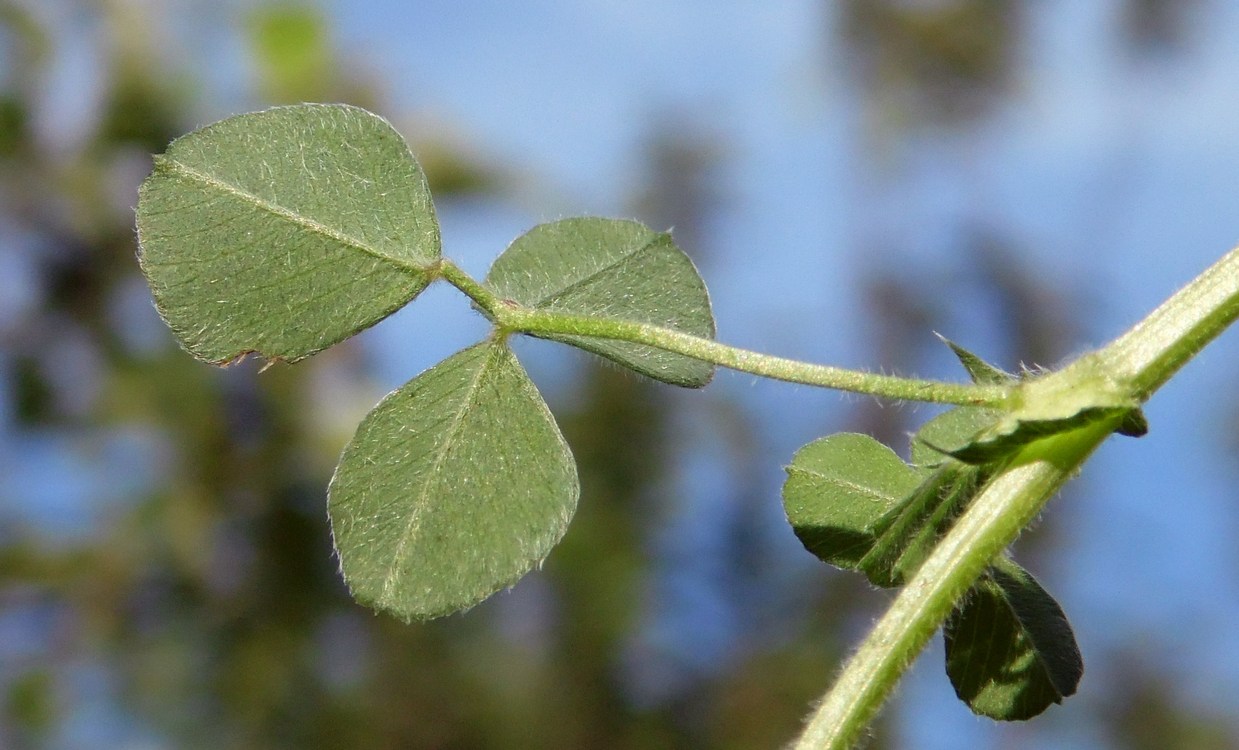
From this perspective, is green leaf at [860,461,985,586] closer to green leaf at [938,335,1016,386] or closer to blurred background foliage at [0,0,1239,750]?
green leaf at [938,335,1016,386]

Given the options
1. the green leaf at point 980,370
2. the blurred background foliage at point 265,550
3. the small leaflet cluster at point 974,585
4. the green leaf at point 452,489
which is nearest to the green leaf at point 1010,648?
the small leaflet cluster at point 974,585

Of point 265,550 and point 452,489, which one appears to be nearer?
point 452,489

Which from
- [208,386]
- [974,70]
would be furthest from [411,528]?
[974,70]

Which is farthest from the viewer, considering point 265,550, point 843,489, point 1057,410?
point 265,550

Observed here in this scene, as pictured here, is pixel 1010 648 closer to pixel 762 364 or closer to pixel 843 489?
pixel 843 489

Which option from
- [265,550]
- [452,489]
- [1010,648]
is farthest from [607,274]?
[265,550]

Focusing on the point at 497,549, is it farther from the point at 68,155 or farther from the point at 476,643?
the point at 476,643

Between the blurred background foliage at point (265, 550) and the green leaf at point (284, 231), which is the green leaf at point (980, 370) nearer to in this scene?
the green leaf at point (284, 231)
